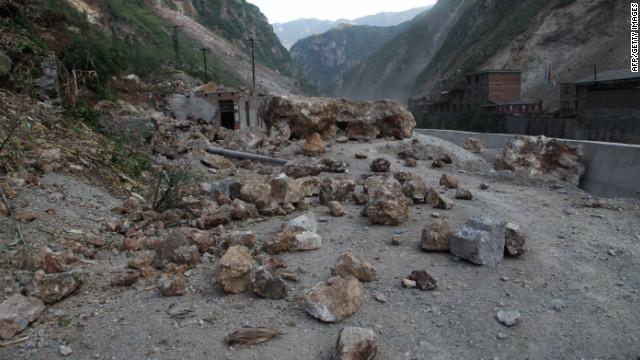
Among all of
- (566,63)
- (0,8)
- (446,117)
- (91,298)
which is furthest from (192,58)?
(91,298)

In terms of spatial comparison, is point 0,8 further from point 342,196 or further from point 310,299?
point 310,299

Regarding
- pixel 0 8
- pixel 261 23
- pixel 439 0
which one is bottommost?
pixel 0 8

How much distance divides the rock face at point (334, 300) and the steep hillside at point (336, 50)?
556 ft

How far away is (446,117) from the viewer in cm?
4403

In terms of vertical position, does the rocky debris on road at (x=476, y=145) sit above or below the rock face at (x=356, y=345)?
above

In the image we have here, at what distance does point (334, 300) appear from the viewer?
2758mm

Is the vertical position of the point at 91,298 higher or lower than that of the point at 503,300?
higher

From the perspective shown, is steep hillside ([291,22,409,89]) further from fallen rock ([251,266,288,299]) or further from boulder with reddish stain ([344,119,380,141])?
fallen rock ([251,266,288,299])

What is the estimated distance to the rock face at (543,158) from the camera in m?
7.63

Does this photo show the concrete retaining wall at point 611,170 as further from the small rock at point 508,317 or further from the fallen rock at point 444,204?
the small rock at point 508,317

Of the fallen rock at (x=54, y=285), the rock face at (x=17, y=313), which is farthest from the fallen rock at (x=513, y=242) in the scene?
the rock face at (x=17, y=313)

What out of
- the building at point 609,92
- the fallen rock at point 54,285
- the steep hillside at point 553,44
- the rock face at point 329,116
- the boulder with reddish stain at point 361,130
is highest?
the steep hillside at point 553,44

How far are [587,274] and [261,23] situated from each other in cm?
10547

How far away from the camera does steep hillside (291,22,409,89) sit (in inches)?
6885
